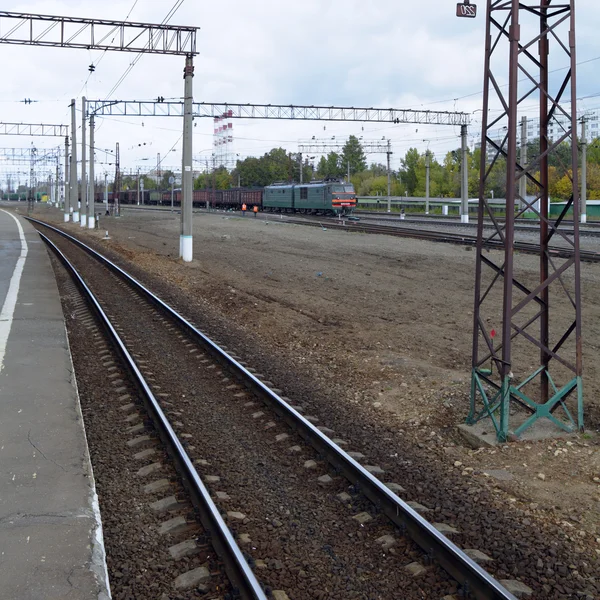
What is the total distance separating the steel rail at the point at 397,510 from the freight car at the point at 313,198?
1734 inches

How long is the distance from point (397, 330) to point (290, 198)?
48.9 metres

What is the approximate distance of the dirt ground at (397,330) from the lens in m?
6.55

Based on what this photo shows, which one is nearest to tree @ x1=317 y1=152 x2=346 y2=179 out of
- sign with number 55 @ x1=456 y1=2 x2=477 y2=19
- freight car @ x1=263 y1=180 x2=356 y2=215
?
freight car @ x1=263 y1=180 x2=356 y2=215

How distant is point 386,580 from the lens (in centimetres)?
464

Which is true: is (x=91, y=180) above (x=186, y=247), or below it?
above

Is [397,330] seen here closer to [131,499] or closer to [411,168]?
[131,499]

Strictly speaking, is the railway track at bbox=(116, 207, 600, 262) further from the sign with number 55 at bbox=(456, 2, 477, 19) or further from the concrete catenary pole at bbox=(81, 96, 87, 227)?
the concrete catenary pole at bbox=(81, 96, 87, 227)

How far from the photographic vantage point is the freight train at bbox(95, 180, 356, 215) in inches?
2074

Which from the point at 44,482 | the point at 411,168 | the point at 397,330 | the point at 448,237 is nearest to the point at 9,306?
the point at 397,330

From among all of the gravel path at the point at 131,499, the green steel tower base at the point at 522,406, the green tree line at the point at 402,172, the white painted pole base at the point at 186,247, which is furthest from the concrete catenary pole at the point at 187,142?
the green tree line at the point at 402,172

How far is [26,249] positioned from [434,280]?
18.9 m

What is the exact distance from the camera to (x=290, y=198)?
61.2 meters

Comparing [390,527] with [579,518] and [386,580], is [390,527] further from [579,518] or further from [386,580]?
[579,518]

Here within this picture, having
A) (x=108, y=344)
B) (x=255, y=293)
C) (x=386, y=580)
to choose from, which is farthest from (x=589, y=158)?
(x=386, y=580)
